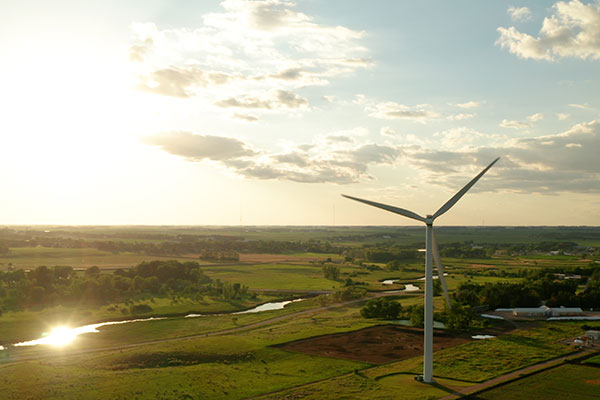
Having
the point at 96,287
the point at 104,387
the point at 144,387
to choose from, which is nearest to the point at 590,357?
the point at 144,387

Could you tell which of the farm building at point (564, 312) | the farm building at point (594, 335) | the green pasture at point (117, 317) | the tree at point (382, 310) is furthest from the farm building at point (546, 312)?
the green pasture at point (117, 317)

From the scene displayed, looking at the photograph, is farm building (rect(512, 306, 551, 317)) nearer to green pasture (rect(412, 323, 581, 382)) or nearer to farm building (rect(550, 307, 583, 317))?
farm building (rect(550, 307, 583, 317))

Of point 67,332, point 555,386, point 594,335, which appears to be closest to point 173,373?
point 67,332

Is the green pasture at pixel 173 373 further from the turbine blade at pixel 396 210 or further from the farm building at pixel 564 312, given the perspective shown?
the farm building at pixel 564 312

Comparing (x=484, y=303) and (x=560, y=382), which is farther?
(x=484, y=303)

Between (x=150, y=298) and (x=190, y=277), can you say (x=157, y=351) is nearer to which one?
(x=150, y=298)

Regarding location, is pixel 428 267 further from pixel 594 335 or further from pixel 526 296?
pixel 526 296

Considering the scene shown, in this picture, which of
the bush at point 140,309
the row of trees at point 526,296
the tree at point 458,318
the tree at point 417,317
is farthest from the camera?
the bush at point 140,309

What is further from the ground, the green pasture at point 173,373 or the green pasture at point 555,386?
the green pasture at point 555,386
